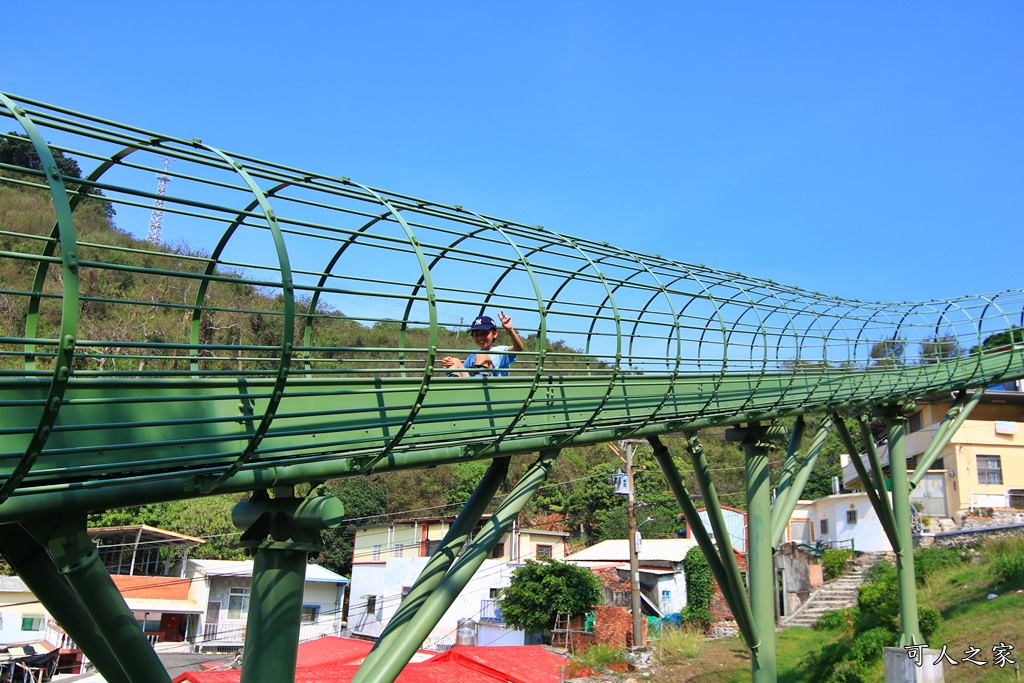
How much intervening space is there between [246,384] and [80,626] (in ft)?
5.02

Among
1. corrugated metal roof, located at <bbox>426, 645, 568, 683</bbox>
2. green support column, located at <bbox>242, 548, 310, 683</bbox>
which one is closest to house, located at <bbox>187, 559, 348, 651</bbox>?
corrugated metal roof, located at <bbox>426, 645, 568, 683</bbox>

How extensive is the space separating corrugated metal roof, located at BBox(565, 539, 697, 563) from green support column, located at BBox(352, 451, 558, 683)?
974 inches

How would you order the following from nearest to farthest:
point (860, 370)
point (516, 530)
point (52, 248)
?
point (52, 248)
point (860, 370)
point (516, 530)

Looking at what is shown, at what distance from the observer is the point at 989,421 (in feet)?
98.7

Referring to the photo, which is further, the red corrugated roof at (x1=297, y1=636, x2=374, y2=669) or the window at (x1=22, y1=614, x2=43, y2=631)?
the window at (x1=22, y1=614, x2=43, y2=631)

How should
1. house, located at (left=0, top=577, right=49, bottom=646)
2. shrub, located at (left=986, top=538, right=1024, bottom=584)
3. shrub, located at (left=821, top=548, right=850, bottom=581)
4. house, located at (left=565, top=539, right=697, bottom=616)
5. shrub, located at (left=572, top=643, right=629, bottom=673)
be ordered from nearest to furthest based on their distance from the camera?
shrub, located at (left=986, top=538, right=1024, bottom=584) → shrub, located at (left=572, top=643, right=629, bottom=673) → house, located at (left=0, top=577, right=49, bottom=646) → shrub, located at (left=821, top=548, right=850, bottom=581) → house, located at (left=565, top=539, right=697, bottom=616)

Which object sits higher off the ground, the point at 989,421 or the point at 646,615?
the point at 989,421

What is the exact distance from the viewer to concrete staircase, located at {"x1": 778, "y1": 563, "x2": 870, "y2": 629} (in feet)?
79.7

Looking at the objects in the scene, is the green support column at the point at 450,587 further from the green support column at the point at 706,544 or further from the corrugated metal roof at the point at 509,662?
the corrugated metal roof at the point at 509,662

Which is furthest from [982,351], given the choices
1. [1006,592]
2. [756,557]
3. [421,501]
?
[421,501]

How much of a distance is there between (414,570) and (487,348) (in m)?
25.0

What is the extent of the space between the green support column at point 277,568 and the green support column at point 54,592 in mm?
714

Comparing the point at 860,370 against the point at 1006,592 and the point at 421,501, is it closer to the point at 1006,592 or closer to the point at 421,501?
the point at 1006,592

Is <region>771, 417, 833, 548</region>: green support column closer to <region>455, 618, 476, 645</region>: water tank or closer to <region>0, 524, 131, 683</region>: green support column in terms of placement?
<region>0, 524, 131, 683</region>: green support column
